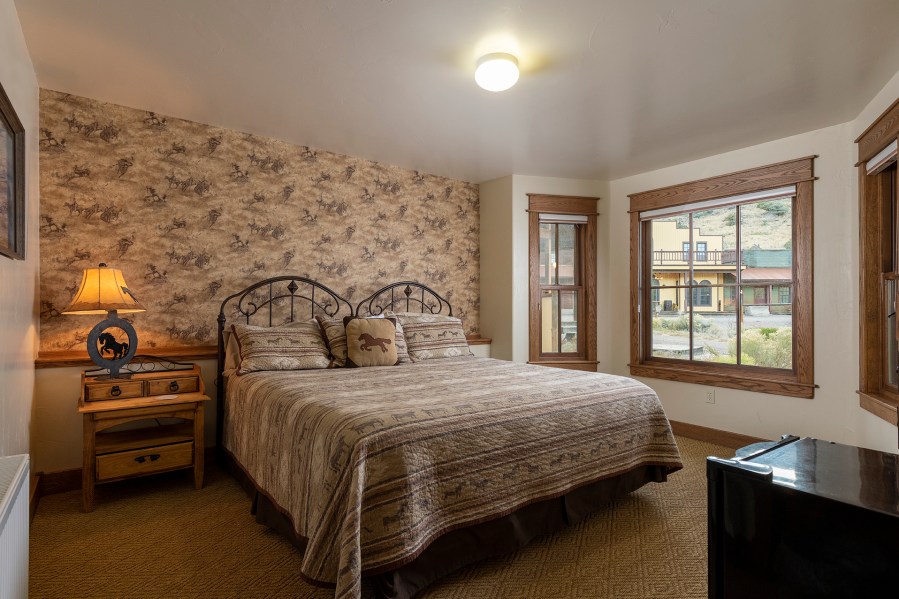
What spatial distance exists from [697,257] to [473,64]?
2.72 meters

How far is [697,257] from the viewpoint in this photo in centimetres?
415

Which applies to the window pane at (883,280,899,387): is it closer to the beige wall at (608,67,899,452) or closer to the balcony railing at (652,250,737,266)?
the beige wall at (608,67,899,452)

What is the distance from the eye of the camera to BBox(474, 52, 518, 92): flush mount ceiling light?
7.62 ft

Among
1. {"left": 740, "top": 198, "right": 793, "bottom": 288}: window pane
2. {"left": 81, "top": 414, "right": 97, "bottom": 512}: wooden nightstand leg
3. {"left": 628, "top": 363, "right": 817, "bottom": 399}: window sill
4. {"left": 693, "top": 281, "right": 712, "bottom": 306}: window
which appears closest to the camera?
{"left": 81, "top": 414, "right": 97, "bottom": 512}: wooden nightstand leg

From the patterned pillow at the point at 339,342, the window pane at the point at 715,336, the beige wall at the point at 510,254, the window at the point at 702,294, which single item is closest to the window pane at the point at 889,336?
the window pane at the point at 715,336

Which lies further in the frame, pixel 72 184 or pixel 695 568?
pixel 72 184

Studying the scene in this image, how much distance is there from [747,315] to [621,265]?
1.15 metres

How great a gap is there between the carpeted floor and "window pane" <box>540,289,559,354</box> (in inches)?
78.3

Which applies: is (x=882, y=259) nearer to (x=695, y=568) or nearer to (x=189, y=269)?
(x=695, y=568)

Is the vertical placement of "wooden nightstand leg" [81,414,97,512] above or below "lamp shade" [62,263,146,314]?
below

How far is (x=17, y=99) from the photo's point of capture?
2199 mm

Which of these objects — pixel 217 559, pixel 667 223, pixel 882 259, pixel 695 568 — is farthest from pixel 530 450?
pixel 667 223

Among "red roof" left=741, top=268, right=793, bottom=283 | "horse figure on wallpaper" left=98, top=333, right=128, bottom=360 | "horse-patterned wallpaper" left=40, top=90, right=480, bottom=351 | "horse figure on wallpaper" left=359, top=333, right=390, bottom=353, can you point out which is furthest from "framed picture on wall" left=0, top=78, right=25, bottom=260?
"red roof" left=741, top=268, right=793, bottom=283

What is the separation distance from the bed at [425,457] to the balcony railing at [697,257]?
6.32 feet
